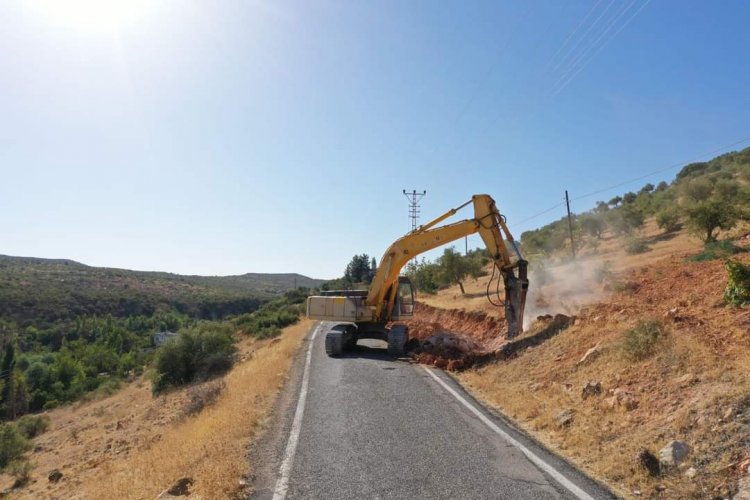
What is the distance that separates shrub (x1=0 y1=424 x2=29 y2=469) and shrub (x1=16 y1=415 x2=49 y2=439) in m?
7.06

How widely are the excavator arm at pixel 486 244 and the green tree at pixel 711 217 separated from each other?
16.3 m

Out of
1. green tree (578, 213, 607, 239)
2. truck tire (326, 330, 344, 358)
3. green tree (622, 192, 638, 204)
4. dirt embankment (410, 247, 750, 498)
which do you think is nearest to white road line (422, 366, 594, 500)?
dirt embankment (410, 247, 750, 498)

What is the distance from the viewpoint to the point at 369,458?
6.72 metres

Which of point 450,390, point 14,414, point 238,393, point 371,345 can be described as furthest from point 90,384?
point 450,390

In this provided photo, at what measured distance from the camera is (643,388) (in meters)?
8.13

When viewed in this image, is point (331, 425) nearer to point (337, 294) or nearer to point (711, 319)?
point (711, 319)

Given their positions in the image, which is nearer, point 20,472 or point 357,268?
point 20,472

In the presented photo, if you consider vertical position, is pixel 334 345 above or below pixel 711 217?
below

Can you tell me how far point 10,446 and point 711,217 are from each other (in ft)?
126

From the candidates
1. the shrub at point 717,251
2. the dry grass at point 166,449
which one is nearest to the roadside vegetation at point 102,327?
the dry grass at point 166,449

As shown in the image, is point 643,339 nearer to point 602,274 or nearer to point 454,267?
point 602,274

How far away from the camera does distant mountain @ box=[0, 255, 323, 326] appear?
10106 cm

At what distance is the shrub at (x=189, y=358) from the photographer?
2536cm

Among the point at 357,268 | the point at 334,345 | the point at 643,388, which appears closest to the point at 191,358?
the point at 334,345
